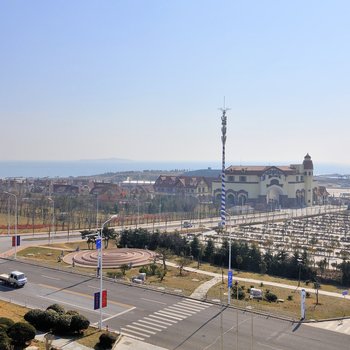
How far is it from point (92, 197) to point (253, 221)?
45.2m

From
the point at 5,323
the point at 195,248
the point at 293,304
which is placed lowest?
the point at 293,304

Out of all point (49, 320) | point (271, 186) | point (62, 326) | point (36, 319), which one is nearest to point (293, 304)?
point (62, 326)

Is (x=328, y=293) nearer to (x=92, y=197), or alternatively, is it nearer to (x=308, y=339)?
(x=308, y=339)

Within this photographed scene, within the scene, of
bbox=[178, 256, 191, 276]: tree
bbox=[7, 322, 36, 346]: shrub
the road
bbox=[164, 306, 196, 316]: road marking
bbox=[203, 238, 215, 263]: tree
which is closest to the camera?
bbox=[7, 322, 36, 346]: shrub

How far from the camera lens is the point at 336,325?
93.5ft

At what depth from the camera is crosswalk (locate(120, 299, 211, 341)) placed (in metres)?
26.0

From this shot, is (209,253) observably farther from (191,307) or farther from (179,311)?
(179,311)

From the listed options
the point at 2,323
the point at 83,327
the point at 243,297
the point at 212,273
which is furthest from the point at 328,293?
the point at 2,323

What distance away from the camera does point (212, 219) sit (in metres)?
92.9

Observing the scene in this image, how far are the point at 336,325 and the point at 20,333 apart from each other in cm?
2010

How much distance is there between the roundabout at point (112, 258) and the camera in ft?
149

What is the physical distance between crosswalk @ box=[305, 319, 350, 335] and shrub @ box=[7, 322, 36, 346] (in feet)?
58.3

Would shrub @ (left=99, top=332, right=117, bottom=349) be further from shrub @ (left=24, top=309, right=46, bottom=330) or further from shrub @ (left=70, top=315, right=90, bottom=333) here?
shrub @ (left=24, top=309, right=46, bottom=330)

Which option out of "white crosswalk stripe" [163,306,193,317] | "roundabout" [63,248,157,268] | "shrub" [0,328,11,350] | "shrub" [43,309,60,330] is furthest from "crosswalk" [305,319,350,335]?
"roundabout" [63,248,157,268]
